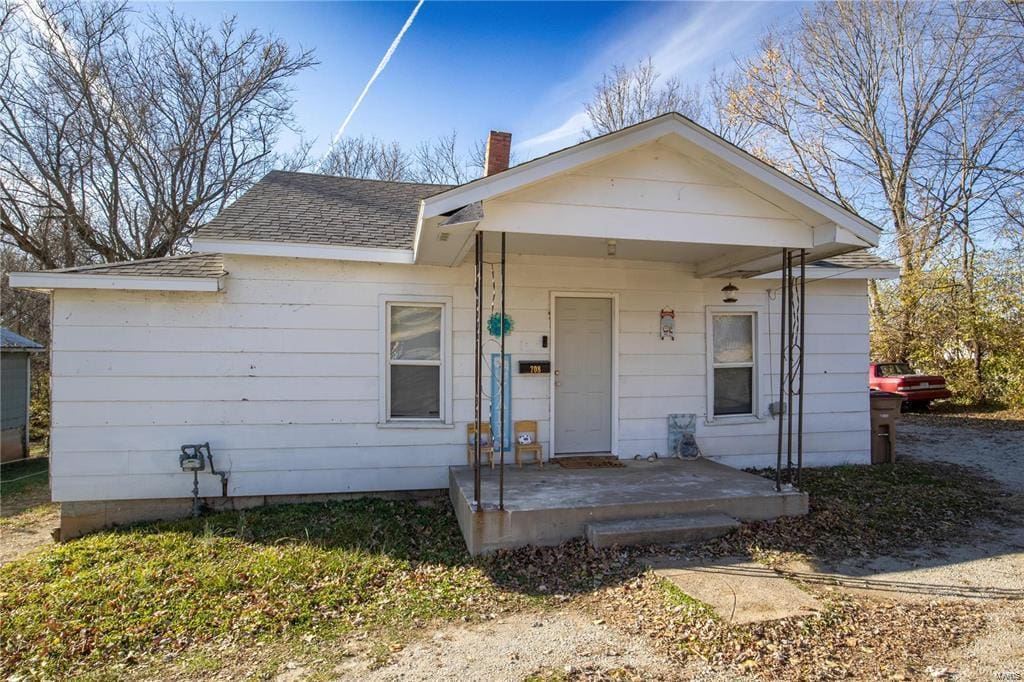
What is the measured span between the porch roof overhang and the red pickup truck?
10.6 metres

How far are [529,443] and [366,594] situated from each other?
280 cm

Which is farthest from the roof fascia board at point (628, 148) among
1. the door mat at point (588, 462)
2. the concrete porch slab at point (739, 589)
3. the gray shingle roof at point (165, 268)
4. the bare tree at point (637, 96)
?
the bare tree at point (637, 96)

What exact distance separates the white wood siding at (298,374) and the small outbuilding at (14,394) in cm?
694

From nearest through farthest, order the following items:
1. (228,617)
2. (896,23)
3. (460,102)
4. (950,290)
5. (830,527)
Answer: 1. (228,617)
2. (830,527)
3. (460,102)
4. (950,290)
5. (896,23)

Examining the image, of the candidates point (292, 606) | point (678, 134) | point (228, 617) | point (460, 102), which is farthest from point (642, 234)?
point (460, 102)

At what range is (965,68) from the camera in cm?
1473

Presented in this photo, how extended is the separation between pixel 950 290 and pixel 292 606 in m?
17.7

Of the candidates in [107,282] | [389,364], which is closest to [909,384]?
[389,364]

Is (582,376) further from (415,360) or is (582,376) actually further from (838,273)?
(838,273)

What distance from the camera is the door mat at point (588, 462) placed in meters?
6.12

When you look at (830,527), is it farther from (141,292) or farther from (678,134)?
(141,292)

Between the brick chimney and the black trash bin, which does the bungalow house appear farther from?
the black trash bin

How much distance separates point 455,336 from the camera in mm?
6211

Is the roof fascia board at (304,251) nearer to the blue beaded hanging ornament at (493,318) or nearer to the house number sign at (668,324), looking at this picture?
the blue beaded hanging ornament at (493,318)
